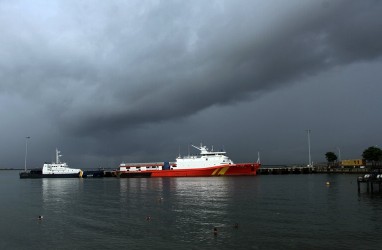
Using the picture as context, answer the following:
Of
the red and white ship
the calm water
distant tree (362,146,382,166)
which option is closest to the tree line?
distant tree (362,146,382,166)

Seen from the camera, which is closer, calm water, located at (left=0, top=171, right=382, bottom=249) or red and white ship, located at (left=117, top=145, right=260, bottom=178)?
calm water, located at (left=0, top=171, right=382, bottom=249)

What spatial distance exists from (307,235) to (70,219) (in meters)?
20.0

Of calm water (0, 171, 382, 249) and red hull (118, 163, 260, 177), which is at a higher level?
red hull (118, 163, 260, 177)

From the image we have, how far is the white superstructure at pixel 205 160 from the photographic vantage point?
10388 cm

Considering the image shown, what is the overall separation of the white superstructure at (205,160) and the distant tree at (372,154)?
5041 cm

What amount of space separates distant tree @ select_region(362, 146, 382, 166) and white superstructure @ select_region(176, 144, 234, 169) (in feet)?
165

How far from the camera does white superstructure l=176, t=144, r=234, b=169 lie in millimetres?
103875

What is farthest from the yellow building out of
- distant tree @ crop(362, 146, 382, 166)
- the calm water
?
the calm water

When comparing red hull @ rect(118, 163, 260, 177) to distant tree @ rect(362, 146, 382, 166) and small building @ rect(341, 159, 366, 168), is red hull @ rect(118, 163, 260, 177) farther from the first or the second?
distant tree @ rect(362, 146, 382, 166)

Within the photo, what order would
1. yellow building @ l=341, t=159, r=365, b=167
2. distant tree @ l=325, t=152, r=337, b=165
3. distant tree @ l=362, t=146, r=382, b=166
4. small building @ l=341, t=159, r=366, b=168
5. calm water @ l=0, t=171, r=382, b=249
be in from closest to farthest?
calm water @ l=0, t=171, r=382, b=249 < distant tree @ l=362, t=146, r=382, b=166 < small building @ l=341, t=159, r=366, b=168 < yellow building @ l=341, t=159, r=365, b=167 < distant tree @ l=325, t=152, r=337, b=165

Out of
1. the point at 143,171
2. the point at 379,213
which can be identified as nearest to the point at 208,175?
the point at 143,171

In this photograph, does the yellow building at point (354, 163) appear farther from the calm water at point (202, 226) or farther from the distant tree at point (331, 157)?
the calm water at point (202, 226)

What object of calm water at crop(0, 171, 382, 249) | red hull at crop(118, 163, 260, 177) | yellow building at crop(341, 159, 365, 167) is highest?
yellow building at crop(341, 159, 365, 167)

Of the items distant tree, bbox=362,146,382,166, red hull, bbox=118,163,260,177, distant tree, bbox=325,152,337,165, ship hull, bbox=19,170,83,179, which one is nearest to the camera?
red hull, bbox=118,163,260,177
